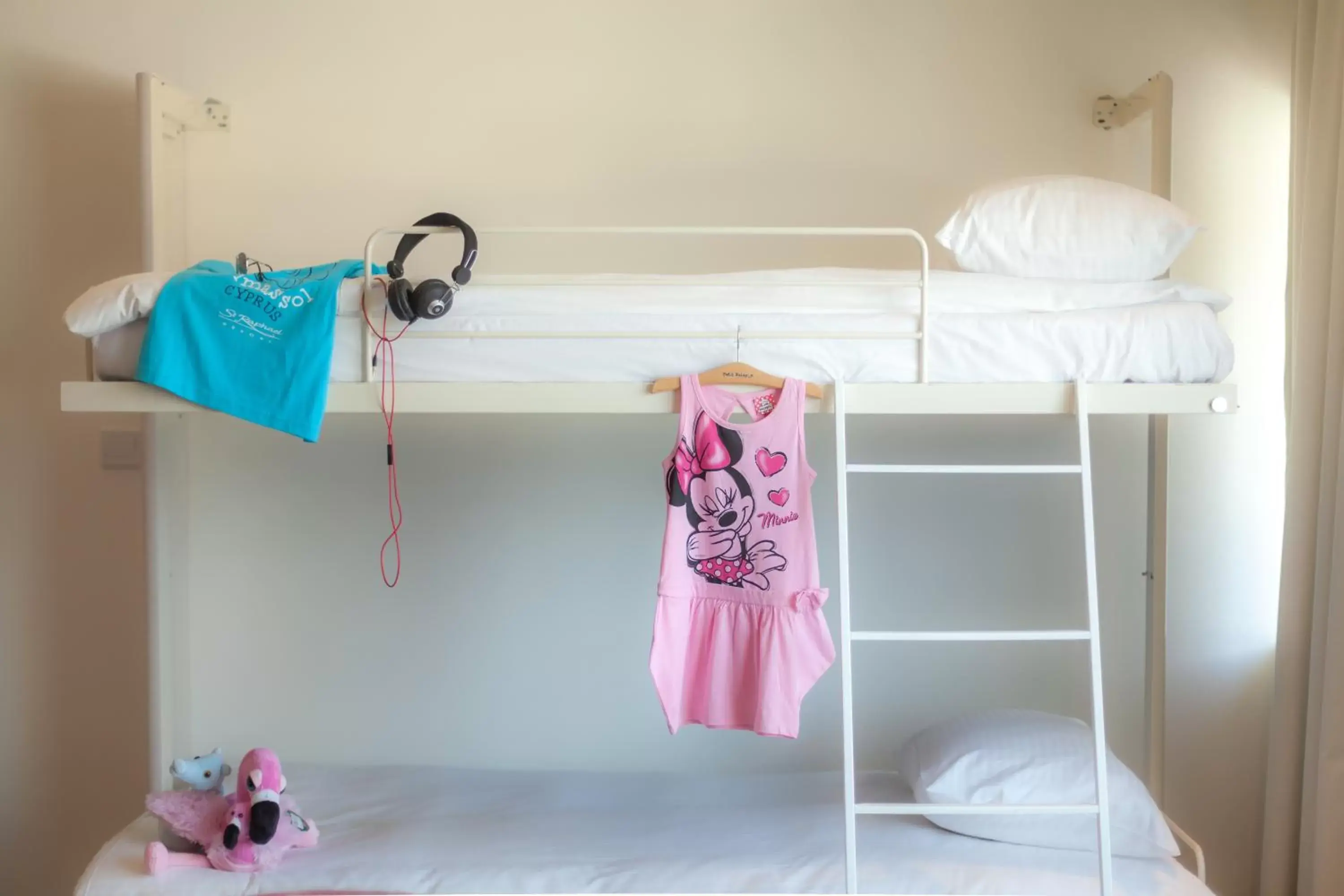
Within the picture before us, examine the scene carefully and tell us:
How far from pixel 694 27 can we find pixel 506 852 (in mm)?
2182

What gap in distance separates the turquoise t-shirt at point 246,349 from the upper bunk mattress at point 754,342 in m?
0.06

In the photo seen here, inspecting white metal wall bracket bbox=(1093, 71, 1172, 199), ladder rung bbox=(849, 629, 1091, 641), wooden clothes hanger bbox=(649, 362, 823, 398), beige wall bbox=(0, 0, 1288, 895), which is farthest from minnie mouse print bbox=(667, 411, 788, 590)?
white metal wall bracket bbox=(1093, 71, 1172, 199)

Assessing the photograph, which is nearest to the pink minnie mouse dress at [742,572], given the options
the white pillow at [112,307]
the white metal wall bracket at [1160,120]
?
the white pillow at [112,307]

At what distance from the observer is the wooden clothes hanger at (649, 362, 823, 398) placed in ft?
6.61

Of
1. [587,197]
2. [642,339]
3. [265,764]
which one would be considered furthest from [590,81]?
[265,764]

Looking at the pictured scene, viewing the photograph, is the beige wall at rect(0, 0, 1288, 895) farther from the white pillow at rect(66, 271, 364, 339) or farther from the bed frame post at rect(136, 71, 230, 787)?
the white pillow at rect(66, 271, 364, 339)

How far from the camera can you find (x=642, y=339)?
2020 millimetres

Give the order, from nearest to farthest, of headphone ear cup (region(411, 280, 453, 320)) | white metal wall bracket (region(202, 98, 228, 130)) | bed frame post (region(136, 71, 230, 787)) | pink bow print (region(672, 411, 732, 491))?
headphone ear cup (region(411, 280, 453, 320)), pink bow print (region(672, 411, 732, 491)), bed frame post (region(136, 71, 230, 787)), white metal wall bracket (region(202, 98, 228, 130))

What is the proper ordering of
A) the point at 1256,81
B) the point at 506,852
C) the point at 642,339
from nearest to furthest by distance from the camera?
1. the point at 642,339
2. the point at 506,852
3. the point at 1256,81

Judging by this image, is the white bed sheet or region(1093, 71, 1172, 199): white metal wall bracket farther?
region(1093, 71, 1172, 199): white metal wall bracket

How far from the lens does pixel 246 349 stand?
2012mm

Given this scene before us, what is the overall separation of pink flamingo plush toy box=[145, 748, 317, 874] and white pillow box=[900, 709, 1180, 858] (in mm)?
1392

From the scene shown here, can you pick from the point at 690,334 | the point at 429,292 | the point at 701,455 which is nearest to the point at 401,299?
the point at 429,292

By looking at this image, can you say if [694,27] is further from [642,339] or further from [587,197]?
[642,339]
